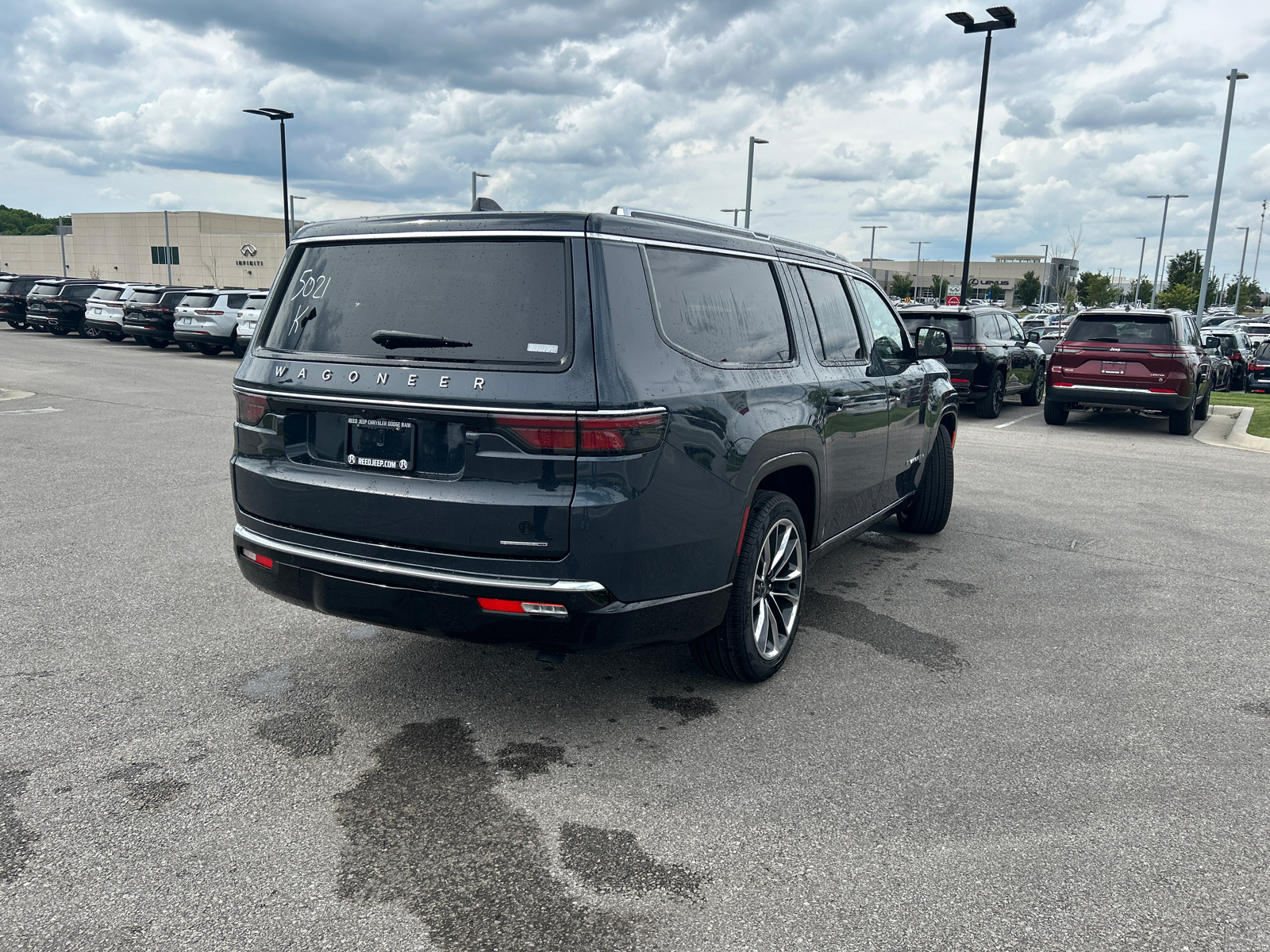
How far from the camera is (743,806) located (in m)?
3.21

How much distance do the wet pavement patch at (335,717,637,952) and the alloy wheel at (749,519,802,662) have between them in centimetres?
135

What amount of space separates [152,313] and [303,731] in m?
26.4

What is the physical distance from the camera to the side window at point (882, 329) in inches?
219

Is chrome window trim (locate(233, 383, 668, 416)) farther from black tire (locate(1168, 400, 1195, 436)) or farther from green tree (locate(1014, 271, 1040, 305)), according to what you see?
green tree (locate(1014, 271, 1040, 305))

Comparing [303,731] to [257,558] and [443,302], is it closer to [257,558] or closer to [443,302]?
[257,558]

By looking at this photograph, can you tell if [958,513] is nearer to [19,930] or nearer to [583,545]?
[583,545]

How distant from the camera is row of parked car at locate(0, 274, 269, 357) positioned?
24828mm

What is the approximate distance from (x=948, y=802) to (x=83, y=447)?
948cm

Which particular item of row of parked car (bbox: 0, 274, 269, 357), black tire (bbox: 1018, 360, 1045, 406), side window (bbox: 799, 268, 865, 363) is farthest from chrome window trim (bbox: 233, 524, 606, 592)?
row of parked car (bbox: 0, 274, 269, 357)

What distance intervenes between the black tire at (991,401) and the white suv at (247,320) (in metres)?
17.1

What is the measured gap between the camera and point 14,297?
3309cm

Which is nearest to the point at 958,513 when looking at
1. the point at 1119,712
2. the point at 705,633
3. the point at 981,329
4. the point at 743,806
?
the point at 1119,712

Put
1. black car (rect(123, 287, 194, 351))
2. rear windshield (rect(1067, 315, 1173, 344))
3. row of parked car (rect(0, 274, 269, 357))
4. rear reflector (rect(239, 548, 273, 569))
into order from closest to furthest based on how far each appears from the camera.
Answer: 1. rear reflector (rect(239, 548, 273, 569))
2. rear windshield (rect(1067, 315, 1173, 344))
3. row of parked car (rect(0, 274, 269, 357))
4. black car (rect(123, 287, 194, 351))

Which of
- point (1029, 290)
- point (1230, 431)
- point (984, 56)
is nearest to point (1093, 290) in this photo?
point (1029, 290)
